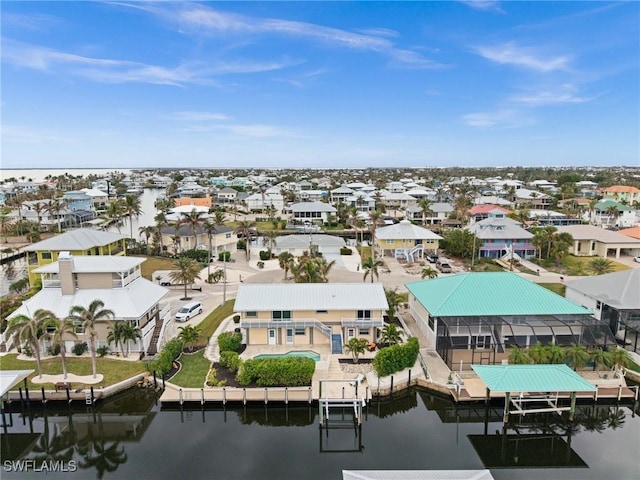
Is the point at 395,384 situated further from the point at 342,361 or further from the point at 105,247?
the point at 105,247

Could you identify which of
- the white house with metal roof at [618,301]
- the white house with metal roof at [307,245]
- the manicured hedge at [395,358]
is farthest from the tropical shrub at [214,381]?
the white house with metal roof at [307,245]

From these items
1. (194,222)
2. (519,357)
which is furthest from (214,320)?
(194,222)

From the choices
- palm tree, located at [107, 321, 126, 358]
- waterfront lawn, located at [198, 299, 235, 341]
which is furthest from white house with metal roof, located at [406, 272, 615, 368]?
palm tree, located at [107, 321, 126, 358]

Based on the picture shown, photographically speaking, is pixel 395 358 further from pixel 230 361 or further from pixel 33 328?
pixel 33 328

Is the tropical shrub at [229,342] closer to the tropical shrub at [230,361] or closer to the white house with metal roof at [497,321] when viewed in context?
the tropical shrub at [230,361]

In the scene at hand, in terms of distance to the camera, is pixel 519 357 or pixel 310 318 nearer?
pixel 519 357

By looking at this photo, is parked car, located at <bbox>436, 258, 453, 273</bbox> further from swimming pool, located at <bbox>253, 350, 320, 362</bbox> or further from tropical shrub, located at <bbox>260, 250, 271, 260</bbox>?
swimming pool, located at <bbox>253, 350, 320, 362</bbox>
